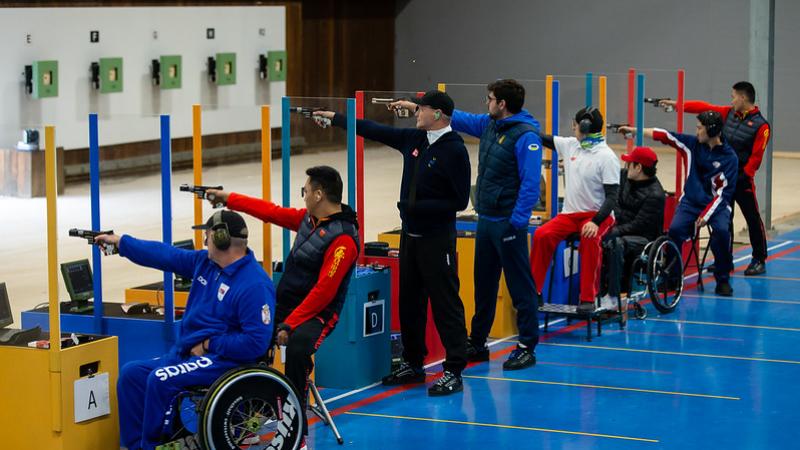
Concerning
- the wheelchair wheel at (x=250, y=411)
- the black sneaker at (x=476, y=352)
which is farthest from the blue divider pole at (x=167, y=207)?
the black sneaker at (x=476, y=352)

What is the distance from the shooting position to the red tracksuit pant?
9.95m

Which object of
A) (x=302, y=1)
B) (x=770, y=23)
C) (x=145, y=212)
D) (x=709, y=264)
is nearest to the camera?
(x=709, y=264)

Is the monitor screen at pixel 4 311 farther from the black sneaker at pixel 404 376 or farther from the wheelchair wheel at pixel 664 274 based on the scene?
the wheelchair wheel at pixel 664 274

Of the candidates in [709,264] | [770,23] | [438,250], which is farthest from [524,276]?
[770,23]

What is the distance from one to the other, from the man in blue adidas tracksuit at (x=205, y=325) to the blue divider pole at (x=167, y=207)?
19.7 inches

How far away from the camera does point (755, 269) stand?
12.9 meters

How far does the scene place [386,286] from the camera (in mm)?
8773

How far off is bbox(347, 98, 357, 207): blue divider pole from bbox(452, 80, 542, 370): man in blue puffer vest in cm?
101

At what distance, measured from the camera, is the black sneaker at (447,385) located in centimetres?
838

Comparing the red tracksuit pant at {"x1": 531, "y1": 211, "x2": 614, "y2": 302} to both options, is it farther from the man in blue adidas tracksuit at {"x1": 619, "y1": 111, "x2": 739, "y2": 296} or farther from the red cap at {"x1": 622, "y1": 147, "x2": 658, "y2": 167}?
the man in blue adidas tracksuit at {"x1": 619, "y1": 111, "x2": 739, "y2": 296}

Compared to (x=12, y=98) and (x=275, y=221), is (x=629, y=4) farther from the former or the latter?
(x=275, y=221)

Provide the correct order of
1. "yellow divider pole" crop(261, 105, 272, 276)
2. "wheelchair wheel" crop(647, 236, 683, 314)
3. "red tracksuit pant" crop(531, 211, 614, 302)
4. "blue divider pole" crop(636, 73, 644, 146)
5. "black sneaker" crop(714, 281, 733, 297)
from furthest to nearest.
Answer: "blue divider pole" crop(636, 73, 644, 146), "black sneaker" crop(714, 281, 733, 297), "wheelchair wheel" crop(647, 236, 683, 314), "red tracksuit pant" crop(531, 211, 614, 302), "yellow divider pole" crop(261, 105, 272, 276)

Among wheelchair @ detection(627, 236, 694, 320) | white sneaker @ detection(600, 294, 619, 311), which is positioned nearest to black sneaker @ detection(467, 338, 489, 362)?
white sneaker @ detection(600, 294, 619, 311)

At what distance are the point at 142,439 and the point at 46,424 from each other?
21.3 inches
